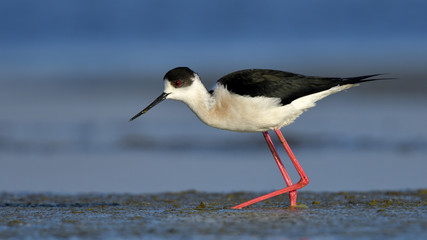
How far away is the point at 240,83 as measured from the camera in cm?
613

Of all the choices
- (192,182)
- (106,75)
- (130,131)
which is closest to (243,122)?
(192,182)

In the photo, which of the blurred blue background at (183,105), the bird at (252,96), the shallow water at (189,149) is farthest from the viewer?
the blurred blue background at (183,105)

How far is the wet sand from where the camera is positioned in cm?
459

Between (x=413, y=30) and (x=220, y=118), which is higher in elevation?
(x=413, y=30)

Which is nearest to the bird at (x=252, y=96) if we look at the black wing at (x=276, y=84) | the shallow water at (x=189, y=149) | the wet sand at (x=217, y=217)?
the black wing at (x=276, y=84)

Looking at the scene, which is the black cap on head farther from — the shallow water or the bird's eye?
the shallow water

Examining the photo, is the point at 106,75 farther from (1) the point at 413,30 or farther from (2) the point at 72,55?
(1) the point at 413,30

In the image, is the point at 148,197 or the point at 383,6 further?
the point at 383,6

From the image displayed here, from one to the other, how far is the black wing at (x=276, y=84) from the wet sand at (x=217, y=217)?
1.00 meters

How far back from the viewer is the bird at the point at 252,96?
6.09 meters

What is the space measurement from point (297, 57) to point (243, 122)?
16.3 meters

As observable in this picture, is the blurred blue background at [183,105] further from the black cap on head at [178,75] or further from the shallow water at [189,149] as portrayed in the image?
the black cap on head at [178,75]

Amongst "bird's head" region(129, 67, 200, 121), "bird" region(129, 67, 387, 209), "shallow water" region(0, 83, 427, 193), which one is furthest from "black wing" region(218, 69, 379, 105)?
"shallow water" region(0, 83, 427, 193)

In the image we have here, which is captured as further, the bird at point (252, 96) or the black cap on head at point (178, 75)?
the black cap on head at point (178, 75)
